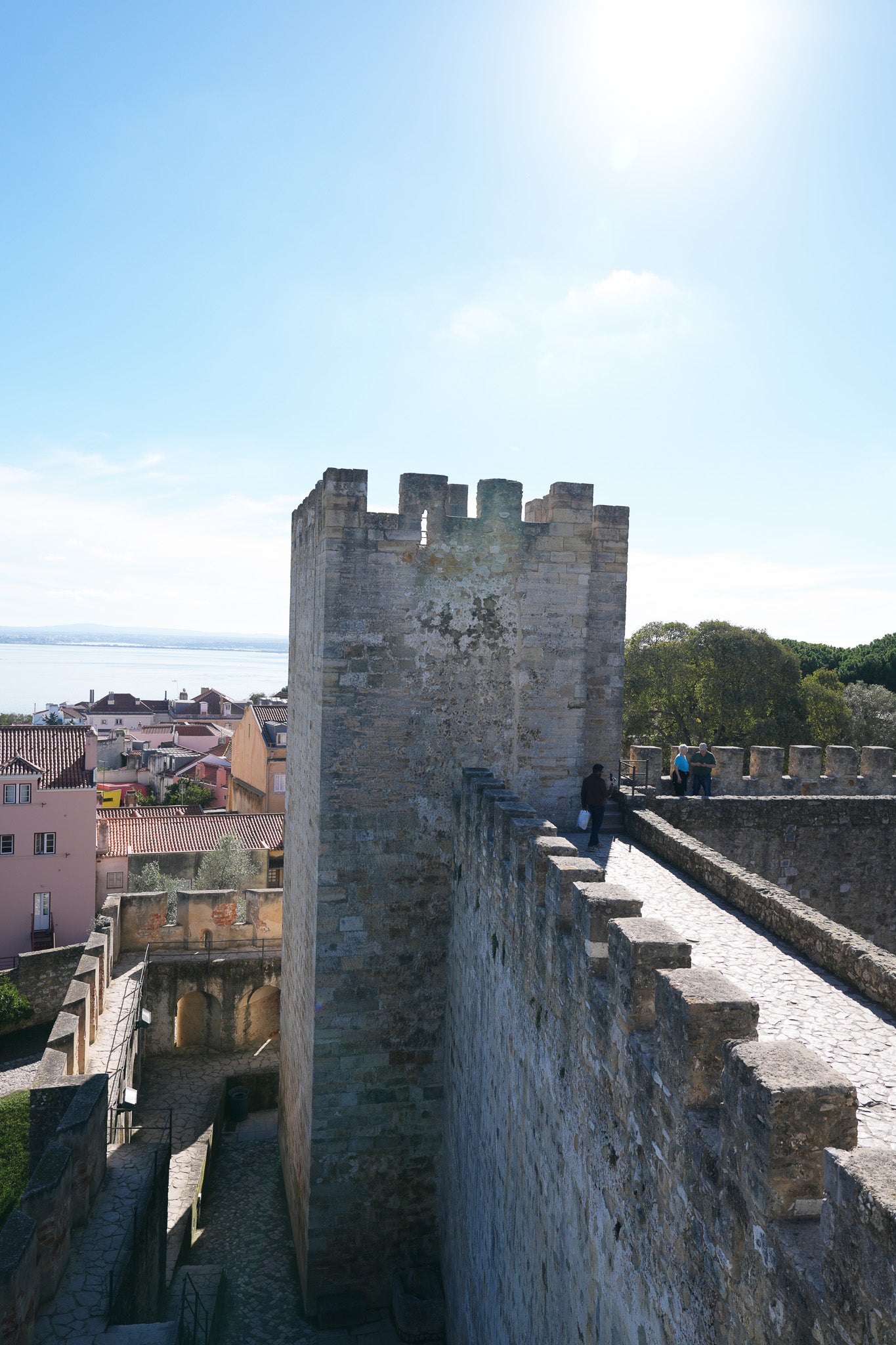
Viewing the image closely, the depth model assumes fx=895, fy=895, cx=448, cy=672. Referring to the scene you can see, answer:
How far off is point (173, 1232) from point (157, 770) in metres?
41.8

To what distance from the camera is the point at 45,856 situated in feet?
90.8

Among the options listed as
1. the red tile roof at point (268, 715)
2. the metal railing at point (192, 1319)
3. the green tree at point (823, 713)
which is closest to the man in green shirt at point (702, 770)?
the metal railing at point (192, 1319)

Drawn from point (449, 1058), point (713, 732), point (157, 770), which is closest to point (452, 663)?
point (449, 1058)

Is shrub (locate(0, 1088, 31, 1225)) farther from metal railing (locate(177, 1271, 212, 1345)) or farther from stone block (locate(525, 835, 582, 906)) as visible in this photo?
stone block (locate(525, 835, 582, 906))

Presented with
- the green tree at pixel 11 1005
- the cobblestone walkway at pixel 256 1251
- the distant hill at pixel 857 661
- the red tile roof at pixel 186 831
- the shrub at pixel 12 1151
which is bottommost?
the green tree at pixel 11 1005

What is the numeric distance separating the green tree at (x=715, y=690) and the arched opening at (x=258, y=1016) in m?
16.7

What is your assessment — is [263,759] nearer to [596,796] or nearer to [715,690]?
[715,690]

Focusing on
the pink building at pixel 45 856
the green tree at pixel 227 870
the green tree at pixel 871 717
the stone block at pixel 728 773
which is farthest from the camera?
the green tree at pixel 871 717

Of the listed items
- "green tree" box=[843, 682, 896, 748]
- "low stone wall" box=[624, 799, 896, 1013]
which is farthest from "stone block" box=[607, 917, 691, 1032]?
"green tree" box=[843, 682, 896, 748]

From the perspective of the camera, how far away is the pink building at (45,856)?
2738cm

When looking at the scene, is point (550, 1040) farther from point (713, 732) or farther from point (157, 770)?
point (157, 770)

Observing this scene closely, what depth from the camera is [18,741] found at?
1177 inches

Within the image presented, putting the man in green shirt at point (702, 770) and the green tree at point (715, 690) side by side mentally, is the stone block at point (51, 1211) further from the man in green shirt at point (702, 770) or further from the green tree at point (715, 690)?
the green tree at point (715, 690)

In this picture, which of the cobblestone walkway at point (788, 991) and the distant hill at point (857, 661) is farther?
the distant hill at point (857, 661)
